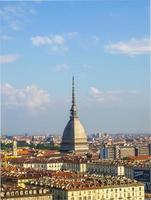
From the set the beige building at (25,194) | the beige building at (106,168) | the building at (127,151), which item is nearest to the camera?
the beige building at (25,194)

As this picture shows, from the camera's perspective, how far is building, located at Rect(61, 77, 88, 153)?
203 ft

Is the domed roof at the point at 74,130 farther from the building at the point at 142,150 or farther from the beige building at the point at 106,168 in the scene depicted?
the building at the point at 142,150

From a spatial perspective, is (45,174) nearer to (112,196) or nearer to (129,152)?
(112,196)

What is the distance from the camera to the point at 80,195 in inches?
1138

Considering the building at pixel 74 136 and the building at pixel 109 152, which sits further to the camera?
the building at pixel 109 152

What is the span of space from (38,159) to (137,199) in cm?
2412

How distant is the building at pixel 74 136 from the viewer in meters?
61.8

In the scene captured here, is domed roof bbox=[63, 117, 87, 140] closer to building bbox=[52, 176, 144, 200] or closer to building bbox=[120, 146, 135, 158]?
building bbox=[120, 146, 135, 158]

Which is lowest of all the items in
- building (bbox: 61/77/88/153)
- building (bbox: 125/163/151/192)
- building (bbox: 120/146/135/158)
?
building (bbox: 125/163/151/192)

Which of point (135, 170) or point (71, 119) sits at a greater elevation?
point (71, 119)

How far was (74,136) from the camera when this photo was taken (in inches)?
2422

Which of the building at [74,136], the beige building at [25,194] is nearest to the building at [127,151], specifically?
the building at [74,136]

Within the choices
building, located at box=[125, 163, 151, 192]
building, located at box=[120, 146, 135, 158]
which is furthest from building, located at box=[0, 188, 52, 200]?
building, located at box=[120, 146, 135, 158]

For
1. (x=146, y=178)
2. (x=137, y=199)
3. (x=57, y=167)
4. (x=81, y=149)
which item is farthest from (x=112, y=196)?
(x=81, y=149)
